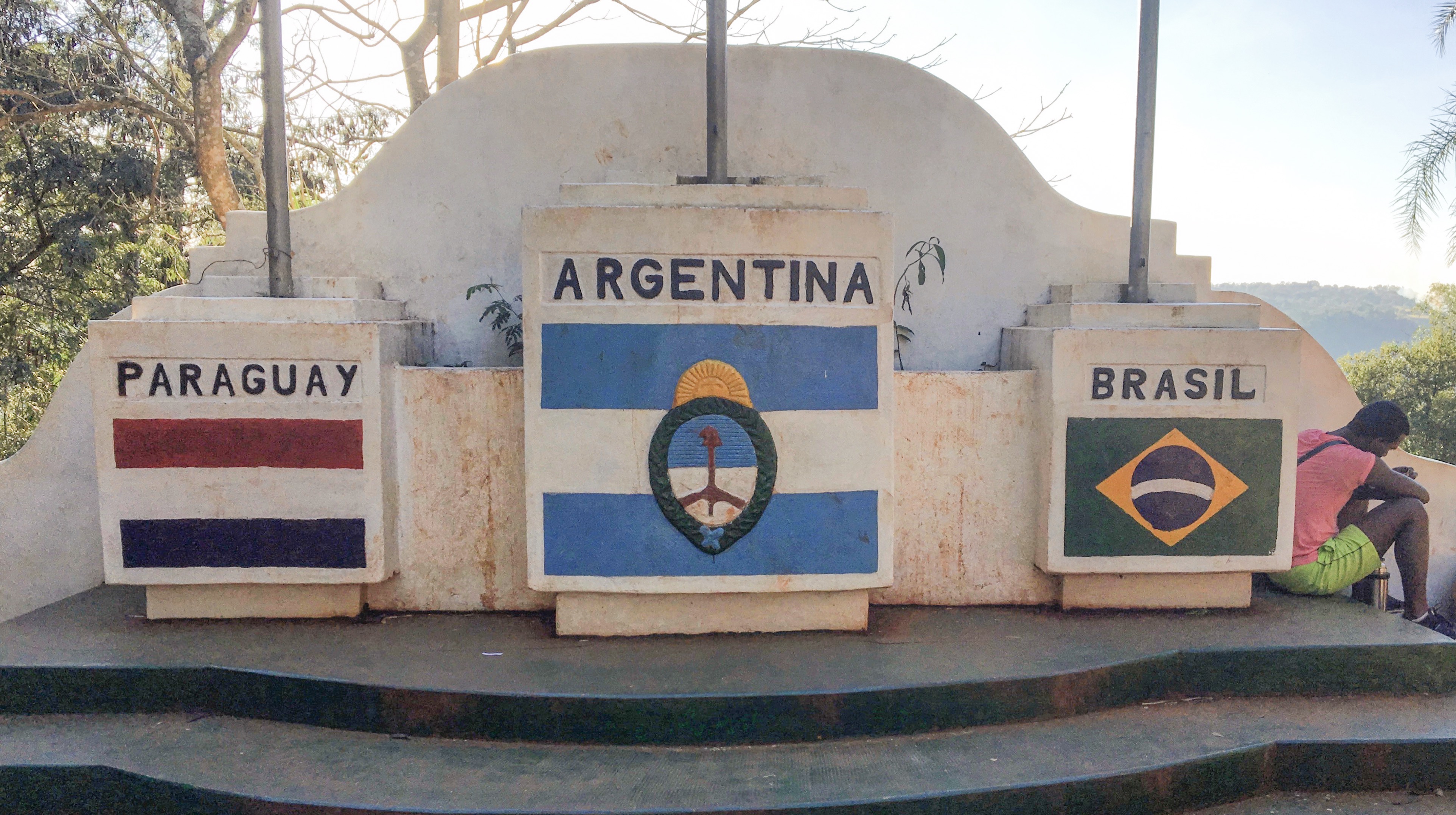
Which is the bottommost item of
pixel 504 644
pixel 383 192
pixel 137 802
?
pixel 137 802

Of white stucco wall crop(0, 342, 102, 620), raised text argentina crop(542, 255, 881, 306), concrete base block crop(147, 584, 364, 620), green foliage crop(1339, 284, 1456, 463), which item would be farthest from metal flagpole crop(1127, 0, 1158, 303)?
green foliage crop(1339, 284, 1456, 463)

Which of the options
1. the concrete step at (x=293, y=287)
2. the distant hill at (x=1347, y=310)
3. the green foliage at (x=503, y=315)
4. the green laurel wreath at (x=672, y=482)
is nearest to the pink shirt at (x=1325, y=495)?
the green laurel wreath at (x=672, y=482)

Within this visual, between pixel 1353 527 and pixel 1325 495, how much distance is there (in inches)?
10.6

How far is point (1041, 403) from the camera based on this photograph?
175 inches

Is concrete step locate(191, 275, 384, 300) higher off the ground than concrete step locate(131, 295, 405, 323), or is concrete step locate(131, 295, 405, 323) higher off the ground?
concrete step locate(191, 275, 384, 300)

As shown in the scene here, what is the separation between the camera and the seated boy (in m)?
4.61

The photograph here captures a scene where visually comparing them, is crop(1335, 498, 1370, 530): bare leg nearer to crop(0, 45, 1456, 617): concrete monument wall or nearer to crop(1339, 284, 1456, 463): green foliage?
Answer: crop(0, 45, 1456, 617): concrete monument wall

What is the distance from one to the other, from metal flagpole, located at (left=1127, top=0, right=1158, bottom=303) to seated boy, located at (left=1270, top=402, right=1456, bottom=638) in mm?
1296

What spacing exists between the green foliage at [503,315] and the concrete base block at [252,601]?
1.58 metres

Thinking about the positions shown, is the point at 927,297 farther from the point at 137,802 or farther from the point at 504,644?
the point at 137,802

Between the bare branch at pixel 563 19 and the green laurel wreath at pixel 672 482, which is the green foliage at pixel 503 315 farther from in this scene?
the bare branch at pixel 563 19

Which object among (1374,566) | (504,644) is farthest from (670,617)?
(1374,566)

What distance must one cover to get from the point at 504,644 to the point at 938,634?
6.60 ft

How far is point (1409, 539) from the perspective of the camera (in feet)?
15.2
